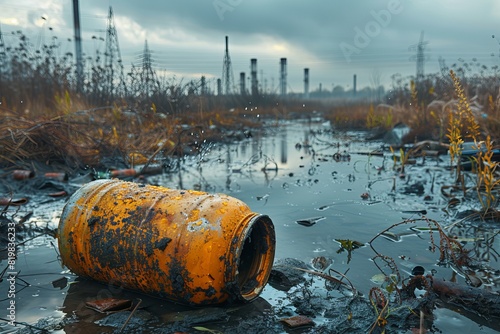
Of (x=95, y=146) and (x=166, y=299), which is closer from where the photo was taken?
(x=166, y=299)

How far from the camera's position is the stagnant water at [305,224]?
2156mm

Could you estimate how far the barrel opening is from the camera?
233 centimetres

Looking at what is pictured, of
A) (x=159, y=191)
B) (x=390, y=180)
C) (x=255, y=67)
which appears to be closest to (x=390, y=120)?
(x=390, y=180)

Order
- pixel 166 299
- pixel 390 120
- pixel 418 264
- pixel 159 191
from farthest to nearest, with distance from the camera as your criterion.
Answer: pixel 390 120
pixel 418 264
pixel 159 191
pixel 166 299

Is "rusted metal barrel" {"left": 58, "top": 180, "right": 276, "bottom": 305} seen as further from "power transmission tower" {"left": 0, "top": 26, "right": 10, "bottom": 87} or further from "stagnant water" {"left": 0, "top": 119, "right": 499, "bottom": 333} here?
"power transmission tower" {"left": 0, "top": 26, "right": 10, "bottom": 87}

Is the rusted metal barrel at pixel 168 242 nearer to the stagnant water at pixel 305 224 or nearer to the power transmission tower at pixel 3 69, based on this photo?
the stagnant water at pixel 305 224

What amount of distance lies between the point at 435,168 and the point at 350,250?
3.92 meters

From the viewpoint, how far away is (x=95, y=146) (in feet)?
19.8

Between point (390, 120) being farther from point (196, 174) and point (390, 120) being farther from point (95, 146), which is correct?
point (95, 146)

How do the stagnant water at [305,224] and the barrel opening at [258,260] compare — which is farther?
the barrel opening at [258,260]

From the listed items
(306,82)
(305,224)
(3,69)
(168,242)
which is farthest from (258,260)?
(306,82)

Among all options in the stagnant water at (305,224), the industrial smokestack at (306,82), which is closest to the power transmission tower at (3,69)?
the stagnant water at (305,224)

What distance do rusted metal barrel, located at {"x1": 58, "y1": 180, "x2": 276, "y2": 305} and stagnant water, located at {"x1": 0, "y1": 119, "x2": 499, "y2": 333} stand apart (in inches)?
4.8

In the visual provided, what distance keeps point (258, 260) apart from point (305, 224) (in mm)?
1261
